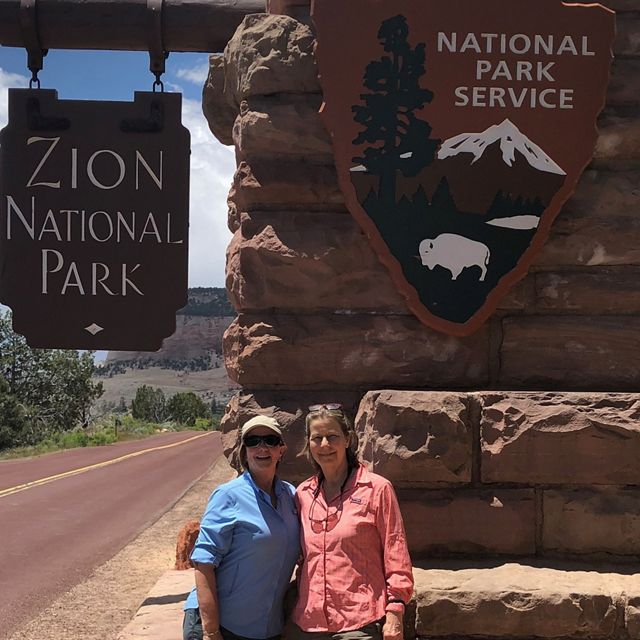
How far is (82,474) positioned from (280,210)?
65.4ft

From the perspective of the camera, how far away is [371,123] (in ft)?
11.6

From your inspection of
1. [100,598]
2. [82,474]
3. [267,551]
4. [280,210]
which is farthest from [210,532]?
[82,474]

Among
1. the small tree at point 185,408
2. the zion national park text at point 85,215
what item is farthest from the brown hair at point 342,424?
the small tree at point 185,408

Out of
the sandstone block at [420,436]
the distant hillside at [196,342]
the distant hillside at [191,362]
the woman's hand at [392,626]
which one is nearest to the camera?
the woman's hand at [392,626]

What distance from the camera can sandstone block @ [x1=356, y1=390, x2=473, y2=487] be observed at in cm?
333

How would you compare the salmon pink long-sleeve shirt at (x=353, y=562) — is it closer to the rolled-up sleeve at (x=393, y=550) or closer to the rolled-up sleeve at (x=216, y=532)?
the rolled-up sleeve at (x=393, y=550)

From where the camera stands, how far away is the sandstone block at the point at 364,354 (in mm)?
A: 3572

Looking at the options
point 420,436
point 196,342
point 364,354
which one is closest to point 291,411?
point 364,354

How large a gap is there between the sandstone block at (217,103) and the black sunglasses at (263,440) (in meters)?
1.86

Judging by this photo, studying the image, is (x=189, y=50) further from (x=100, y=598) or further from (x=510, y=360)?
(x=100, y=598)

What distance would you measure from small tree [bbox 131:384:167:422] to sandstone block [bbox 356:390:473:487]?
7005 cm

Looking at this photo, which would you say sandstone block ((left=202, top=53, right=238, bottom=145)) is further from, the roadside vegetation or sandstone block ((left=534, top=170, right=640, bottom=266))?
the roadside vegetation

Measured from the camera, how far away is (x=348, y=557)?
2777 millimetres

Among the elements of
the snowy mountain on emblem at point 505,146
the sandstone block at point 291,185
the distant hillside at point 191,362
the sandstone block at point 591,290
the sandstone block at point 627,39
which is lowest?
the distant hillside at point 191,362
